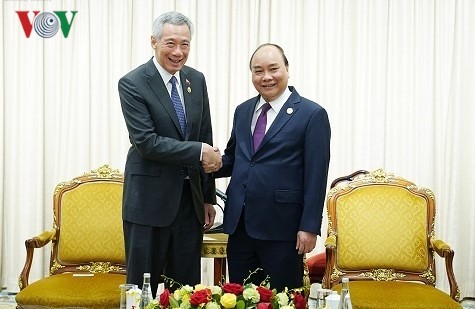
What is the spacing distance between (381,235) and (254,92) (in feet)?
5.48

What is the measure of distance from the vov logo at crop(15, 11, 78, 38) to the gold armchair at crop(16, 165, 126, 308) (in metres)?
1.52

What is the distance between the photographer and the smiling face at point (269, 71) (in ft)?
9.45

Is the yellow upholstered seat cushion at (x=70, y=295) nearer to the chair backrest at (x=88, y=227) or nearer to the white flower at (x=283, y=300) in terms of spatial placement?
the chair backrest at (x=88, y=227)

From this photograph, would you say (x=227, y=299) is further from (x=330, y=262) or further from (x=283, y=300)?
(x=330, y=262)

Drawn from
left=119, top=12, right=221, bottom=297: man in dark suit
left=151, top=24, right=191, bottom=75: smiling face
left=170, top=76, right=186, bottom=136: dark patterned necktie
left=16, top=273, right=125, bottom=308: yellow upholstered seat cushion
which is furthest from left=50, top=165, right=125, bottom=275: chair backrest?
left=151, top=24, right=191, bottom=75: smiling face

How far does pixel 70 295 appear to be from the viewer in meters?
3.13

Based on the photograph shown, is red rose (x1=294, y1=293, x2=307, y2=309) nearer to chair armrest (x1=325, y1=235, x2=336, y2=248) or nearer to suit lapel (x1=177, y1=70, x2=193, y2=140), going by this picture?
suit lapel (x1=177, y1=70, x2=193, y2=140)

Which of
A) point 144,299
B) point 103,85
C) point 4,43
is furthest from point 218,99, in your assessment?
point 144,299

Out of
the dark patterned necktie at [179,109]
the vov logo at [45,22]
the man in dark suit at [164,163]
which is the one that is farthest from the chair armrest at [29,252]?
the vov logo at [45,22]

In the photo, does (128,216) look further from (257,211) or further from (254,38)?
(254,38)

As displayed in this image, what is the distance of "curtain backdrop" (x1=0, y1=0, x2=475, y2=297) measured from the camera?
4684mm

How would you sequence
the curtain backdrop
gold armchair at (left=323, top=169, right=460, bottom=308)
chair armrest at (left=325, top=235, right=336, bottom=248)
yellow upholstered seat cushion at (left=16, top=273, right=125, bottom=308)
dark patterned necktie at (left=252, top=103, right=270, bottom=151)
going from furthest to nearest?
the curtain backdrop < gold armchair at (left=323, top=169, right=460, bottom=308) < chair armrest at (left=325, top=235, right=336, bottom=248) < yellow upholstered seat cushion at (left=16, top=273, right=125, bottom=308) < dark patterned necktie at (left=252, top=103, right=270, bottom=151)

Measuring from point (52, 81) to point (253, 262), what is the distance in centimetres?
258

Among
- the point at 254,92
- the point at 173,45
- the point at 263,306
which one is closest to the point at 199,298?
the point at 263,306
